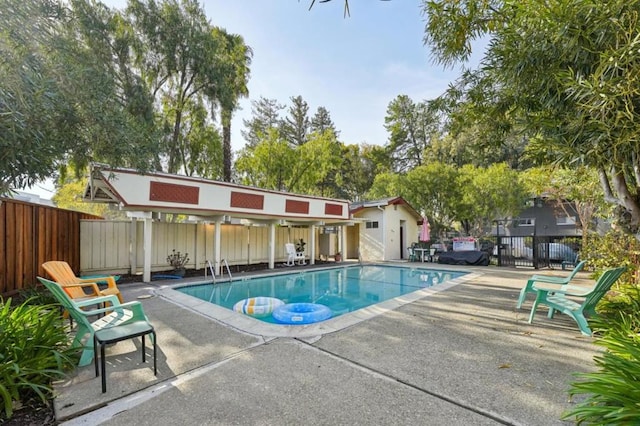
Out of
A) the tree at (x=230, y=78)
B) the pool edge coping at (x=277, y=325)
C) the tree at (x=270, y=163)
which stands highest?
the tree at (x=230, y=78)

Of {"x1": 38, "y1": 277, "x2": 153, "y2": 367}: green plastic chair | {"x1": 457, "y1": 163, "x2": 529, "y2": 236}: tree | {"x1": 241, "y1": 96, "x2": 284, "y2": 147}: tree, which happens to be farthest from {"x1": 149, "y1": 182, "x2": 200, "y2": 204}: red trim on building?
{"x1": 241, "y1": 96, "x2": 284, "y2": 147}: tree

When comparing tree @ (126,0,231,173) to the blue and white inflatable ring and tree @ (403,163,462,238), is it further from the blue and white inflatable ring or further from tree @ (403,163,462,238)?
tree @ (403,163,462,238)

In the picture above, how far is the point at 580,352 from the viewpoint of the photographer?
11.4 feet

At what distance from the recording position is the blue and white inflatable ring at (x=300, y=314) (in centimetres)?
539

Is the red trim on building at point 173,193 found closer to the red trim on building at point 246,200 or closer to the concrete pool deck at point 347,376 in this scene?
the red trim on building at point 246,200

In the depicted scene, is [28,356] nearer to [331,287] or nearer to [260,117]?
[331,287]

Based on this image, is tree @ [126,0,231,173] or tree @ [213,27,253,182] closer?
tree @ [126,0,231,173]

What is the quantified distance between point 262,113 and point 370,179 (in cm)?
1245

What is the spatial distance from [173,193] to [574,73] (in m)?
9.18

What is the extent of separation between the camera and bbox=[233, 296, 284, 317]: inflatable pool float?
20.2ft

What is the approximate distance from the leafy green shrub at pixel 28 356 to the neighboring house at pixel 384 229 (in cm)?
1349

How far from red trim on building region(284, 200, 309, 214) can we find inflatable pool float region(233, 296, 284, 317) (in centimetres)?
571

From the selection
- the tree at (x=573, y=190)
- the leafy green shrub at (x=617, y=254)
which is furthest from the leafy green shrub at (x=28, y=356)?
the tree at (x=573, y=190)

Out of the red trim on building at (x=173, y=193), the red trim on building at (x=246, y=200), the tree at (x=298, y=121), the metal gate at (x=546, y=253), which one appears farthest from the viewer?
the tree at (x=298, y=121)
